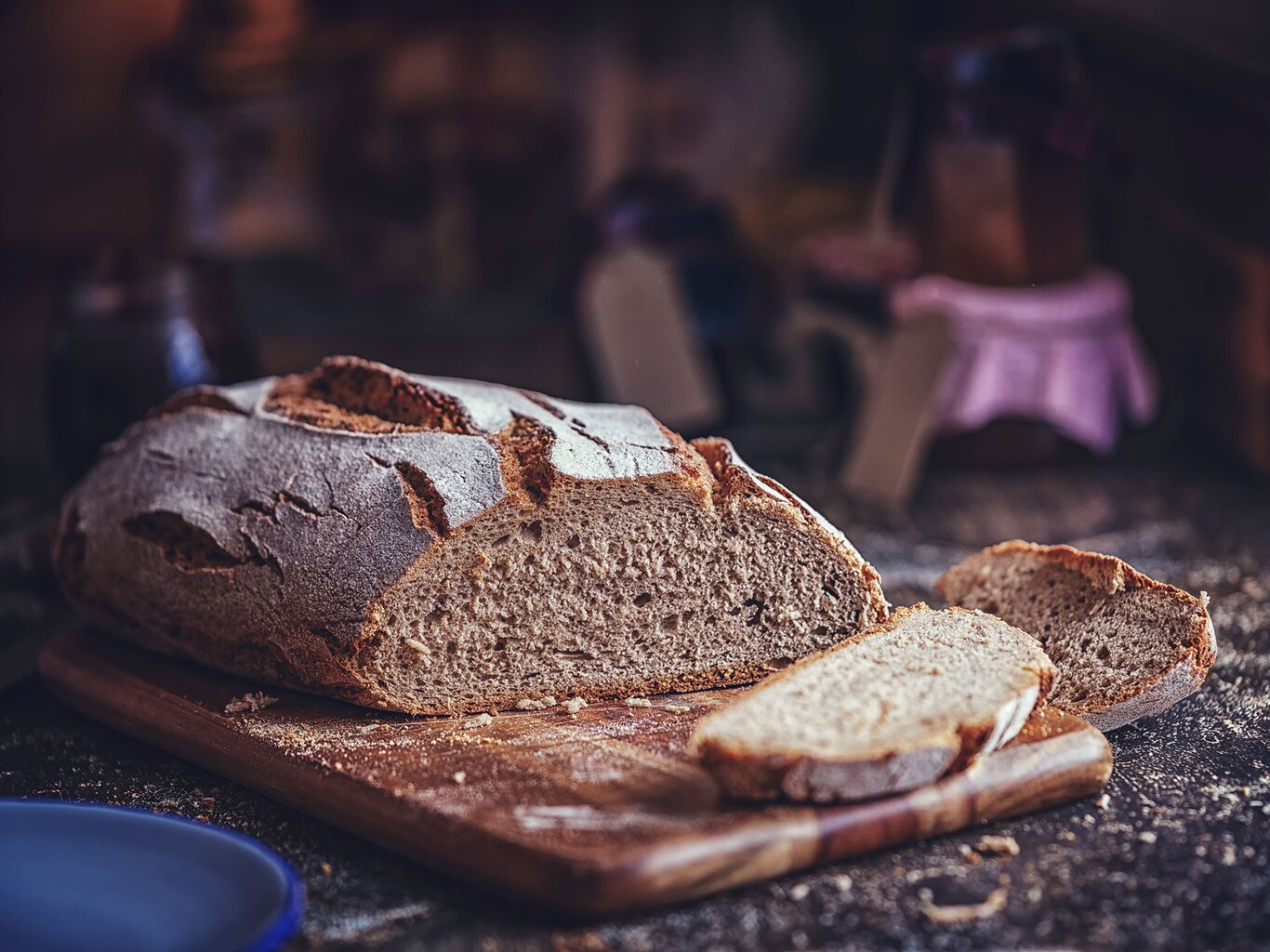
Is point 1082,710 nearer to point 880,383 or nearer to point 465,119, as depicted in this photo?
point 880,383

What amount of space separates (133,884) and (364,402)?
1.03 meters

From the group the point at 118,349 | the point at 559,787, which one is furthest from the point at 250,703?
the point at 118,349

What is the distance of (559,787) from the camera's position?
178cm

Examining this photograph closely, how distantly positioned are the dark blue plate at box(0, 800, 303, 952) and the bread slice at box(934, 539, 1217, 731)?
1242 millimetres

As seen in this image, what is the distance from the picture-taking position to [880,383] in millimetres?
3553

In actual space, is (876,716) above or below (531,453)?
below

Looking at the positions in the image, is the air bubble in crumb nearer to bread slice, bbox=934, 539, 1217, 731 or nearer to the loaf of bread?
the loaf of bread

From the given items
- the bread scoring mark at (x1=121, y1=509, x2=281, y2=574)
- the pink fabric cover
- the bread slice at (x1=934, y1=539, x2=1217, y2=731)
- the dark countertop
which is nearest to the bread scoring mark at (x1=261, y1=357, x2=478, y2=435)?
the bread scoring mark at (x1=121, y1=509, x2=281, y2=574)

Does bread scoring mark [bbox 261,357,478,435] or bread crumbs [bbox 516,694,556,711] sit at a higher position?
bread scoring mark [bbox 261,357,478,435]

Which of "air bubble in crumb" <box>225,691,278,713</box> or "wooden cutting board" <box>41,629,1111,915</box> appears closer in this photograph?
"wooden cutting board" <box>41,629,1111,915</box>

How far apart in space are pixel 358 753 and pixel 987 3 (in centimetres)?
348

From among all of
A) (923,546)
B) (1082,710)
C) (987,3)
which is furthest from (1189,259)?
(1082,710)

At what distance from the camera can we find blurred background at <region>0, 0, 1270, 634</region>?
3.36 m

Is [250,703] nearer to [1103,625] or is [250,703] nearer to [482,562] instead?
[482,562]
